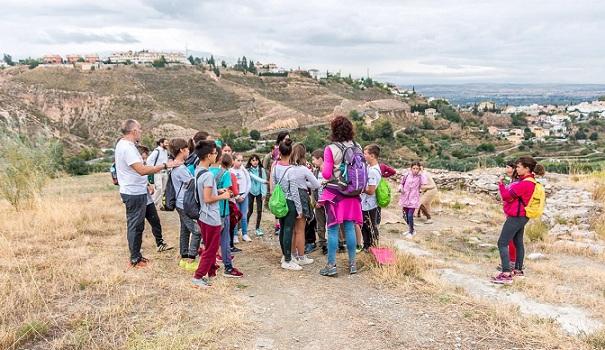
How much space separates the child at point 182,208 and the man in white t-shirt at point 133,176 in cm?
27

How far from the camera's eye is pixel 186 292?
4.15 metres

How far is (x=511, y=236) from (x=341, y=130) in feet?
7.58

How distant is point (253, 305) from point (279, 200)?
4.03 feet

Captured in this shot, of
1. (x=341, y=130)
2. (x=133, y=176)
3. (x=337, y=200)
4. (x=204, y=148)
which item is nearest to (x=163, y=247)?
(x=133, y=176)

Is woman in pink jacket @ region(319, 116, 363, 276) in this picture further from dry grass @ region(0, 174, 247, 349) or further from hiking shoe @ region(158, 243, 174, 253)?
hiking shoe @ region(158, 243, 174, 253)

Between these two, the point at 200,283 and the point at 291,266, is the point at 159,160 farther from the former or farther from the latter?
the point at 291,266

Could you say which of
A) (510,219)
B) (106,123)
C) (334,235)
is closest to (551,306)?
(510,219)

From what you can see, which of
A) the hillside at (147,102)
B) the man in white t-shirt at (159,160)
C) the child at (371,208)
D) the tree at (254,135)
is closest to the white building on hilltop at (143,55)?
the hillside at (147,102)

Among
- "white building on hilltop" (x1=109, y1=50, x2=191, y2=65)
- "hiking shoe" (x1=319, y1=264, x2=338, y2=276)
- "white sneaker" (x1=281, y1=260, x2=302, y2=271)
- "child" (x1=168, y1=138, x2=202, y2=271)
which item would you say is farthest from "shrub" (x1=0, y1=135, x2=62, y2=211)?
"white building on hilltop" (x1=109, y1=50, x2=191, y2=65)

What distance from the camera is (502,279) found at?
4.81 m

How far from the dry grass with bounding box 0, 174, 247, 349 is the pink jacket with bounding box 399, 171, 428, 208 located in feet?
12.3

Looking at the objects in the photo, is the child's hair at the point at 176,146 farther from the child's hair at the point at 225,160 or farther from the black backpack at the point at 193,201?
the black backpack at the point at 193,201

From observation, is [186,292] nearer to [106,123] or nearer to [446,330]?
[446,330]

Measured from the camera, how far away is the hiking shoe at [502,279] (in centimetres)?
476
